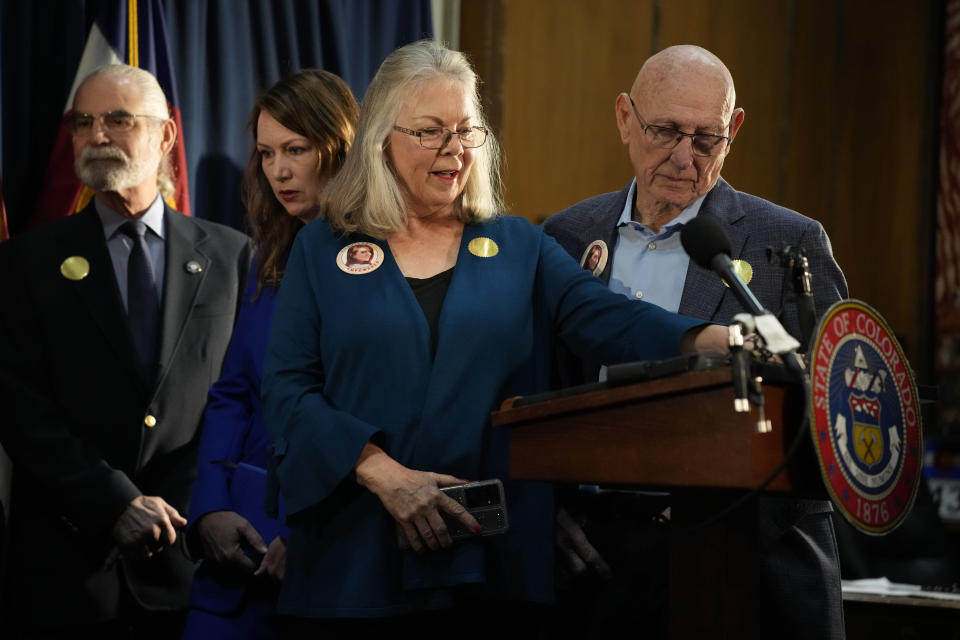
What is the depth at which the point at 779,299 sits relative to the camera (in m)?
2.11

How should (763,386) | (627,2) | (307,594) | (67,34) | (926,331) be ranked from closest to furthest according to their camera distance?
(763,386), (307,594), (67,34), (627,2), (926,331)

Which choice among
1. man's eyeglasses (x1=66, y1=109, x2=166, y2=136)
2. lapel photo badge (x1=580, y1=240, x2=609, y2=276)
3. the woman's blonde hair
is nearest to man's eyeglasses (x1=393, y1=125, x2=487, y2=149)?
the woman's blonde hair

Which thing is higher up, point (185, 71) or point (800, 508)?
point (185, 71)

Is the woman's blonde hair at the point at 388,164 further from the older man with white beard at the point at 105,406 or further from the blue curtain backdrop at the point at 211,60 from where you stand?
the blue curtain backdrop at the point at 211,60

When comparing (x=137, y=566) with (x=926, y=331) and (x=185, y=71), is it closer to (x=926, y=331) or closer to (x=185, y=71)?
(x=185, y=71)

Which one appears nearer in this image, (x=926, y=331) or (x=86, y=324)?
(x=86, y=324)

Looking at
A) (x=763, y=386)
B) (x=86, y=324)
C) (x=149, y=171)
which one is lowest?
(x=763, y=386)

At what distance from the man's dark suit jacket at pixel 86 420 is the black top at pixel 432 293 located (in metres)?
1.22

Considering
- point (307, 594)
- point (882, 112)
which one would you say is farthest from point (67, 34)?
point (882, 112)

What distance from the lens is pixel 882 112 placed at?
6469 millimetres

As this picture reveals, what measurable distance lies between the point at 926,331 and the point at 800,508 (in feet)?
16.1

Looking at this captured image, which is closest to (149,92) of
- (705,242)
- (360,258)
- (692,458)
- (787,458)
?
(360,258)

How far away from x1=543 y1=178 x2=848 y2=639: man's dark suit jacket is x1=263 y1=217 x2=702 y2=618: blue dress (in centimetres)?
32

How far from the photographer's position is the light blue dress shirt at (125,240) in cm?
310
